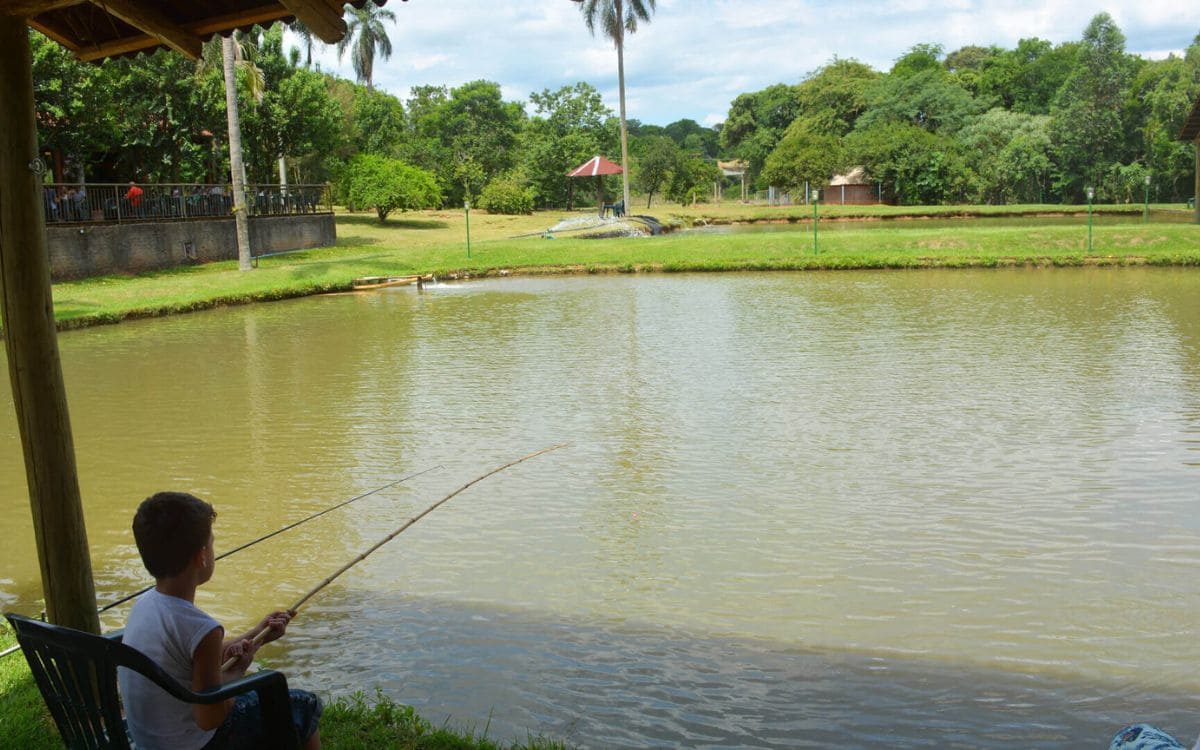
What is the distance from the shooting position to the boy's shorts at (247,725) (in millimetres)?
2969

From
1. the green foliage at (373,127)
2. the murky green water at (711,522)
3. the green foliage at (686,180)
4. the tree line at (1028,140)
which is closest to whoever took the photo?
the murky green water at (711,522)

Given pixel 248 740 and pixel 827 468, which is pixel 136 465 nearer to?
pixel 827 468

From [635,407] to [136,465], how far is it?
505 cm

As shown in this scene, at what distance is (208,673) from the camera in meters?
2.81

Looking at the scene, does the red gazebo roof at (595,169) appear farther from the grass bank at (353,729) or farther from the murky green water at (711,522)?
the grass bank at (353,729)

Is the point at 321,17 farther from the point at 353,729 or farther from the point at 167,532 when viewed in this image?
the point at 353,729

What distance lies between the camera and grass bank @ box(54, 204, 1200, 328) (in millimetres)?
21656

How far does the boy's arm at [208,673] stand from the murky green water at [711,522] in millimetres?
1958

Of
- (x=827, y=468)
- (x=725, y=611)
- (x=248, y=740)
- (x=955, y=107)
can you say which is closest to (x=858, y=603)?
(x=725, y=611)

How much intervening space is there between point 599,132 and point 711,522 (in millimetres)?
53618

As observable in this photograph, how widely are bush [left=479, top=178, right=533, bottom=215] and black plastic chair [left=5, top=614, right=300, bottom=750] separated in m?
46.2

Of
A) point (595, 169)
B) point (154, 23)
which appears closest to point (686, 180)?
point (595, 169)

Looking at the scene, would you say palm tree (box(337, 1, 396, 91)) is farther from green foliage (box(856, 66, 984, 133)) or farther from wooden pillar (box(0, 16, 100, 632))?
wooden pillar (box(0, 16, 100, 632))

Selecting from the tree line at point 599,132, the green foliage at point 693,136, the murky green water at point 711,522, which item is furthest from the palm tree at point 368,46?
the green foliage at point 693,136
